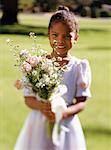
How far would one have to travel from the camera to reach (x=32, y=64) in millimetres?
2846

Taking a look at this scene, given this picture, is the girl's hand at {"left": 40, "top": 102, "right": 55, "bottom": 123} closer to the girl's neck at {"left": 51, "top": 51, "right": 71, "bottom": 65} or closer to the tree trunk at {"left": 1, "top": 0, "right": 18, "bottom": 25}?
the girl's neck at {"left": 51, "top": 51, "right": 71, "bottom": 65}

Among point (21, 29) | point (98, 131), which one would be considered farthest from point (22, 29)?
point (98, 131)

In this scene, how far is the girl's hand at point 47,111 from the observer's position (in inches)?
111

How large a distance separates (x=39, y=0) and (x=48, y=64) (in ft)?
5.54

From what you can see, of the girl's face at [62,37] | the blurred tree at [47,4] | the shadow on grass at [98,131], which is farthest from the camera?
the shadow on grass at [98,131]

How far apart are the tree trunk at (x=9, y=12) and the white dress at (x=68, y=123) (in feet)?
5.02

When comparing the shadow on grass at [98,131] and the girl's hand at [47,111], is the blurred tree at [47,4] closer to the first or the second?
the shadow on grass at [98,131]

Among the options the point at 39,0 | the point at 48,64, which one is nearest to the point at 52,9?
the point at 39,0

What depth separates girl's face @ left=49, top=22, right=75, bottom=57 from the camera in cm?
292

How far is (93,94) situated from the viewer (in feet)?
17.8

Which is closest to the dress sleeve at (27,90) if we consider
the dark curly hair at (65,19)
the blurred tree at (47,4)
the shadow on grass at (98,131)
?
the dark curly hair at (65,19)

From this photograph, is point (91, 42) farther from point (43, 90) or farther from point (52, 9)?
point (43, 90)

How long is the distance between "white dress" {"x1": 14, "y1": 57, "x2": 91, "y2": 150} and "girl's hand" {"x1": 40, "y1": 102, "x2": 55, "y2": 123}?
0.05 m

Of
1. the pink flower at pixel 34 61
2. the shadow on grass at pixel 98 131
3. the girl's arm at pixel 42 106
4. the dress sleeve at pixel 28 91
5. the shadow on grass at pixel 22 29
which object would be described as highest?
the pink flower at pixel 34 61
